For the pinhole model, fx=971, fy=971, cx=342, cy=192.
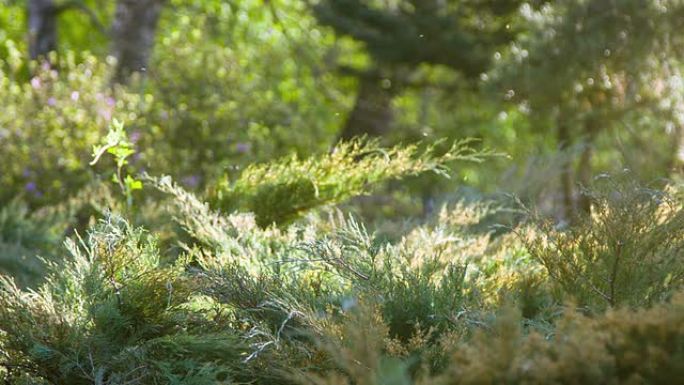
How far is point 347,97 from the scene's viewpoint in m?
14.4

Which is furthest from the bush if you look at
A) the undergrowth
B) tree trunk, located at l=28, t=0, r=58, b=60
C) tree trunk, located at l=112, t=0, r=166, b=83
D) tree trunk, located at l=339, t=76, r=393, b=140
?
tree trunk, located at l=28, t=0, r=58, b=60

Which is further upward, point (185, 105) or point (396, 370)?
point (396, 370)

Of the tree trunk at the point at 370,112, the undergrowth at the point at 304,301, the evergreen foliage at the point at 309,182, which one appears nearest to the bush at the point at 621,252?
the undergrowth at the point at 304,301

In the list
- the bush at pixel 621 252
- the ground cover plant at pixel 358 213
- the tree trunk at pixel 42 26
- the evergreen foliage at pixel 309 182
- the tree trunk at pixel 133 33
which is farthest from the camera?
the tree trunk at pixel 42 26

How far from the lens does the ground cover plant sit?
2.79 m

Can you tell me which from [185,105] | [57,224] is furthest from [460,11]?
[57,224]

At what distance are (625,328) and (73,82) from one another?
7359 millimetres

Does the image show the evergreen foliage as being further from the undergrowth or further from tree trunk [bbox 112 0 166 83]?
tree trunk [bbox 112 0 166 83]

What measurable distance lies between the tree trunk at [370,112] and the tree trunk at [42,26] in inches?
137

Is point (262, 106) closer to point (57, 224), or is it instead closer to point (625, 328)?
point (57, 224)

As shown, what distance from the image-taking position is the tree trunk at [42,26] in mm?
10594

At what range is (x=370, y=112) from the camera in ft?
38.1

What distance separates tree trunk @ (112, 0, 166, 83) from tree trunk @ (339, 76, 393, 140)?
109 inches

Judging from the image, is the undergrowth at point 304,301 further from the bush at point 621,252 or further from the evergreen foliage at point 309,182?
the evergreen foliage at point 309,182
